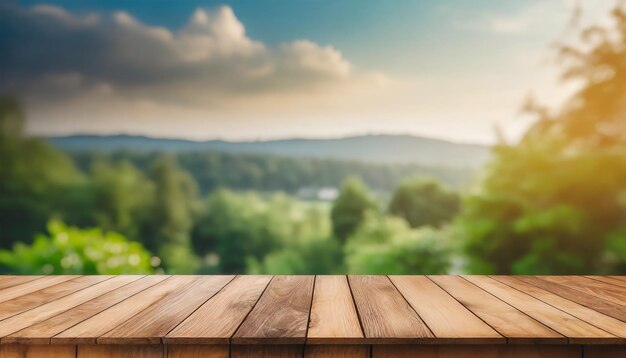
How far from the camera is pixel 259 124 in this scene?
10.9 m

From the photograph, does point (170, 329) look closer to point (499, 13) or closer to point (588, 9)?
point (588, 9)

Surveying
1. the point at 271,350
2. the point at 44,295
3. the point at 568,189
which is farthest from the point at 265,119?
Result: the point at 271,350

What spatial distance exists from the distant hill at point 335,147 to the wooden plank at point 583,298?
25.9 feet

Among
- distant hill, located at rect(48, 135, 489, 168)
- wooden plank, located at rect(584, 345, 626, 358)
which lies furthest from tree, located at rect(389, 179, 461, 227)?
wooden plank, located at rect(584, 345, 626, 358)

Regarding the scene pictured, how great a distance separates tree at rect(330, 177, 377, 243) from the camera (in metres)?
10.2

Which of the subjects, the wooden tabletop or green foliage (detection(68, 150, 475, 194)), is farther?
green foliage (detection(68, 150, 475, 194))

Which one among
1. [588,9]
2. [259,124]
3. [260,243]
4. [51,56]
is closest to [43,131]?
[51,56]

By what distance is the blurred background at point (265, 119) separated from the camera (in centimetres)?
960

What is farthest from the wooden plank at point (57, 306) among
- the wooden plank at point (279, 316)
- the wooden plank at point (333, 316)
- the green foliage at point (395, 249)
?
the green foliage at point (395, 249)

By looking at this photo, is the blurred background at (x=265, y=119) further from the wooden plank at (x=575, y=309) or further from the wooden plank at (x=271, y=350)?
the wooden plank at (x=271, y=350)

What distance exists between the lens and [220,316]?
1348 mm

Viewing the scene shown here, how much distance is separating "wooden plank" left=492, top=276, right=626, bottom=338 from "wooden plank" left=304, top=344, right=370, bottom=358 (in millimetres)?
→ 578

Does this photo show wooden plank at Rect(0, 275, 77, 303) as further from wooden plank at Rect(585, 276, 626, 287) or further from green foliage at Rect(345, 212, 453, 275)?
green foliage at Rect(345, 212, 453, 275)

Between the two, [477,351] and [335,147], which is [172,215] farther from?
[477,351]
